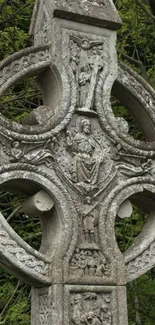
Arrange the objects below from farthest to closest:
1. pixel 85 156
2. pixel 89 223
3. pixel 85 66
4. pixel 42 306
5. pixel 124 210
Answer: pixel 85 66
pixel 124 210
pixel 85 156
pixel 89 223
pixel 42 306

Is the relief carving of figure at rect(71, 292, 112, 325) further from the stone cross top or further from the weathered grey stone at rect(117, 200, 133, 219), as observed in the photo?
the weathered grey stone at rect(117, 200, 133, 219)

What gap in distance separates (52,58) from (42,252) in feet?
5.44

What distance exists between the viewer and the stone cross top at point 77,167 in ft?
14.8

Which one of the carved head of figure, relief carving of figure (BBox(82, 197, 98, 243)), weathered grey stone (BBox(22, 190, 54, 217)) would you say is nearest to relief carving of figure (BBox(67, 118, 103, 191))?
the carved head of figure

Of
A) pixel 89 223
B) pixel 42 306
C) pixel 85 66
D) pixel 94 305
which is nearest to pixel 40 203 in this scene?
pixel 89 223

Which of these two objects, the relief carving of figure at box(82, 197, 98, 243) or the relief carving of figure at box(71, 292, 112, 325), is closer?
the relief carving of figure at box(71, 292, 112, 325)

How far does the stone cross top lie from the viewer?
14.8 feet

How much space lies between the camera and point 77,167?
4863mm

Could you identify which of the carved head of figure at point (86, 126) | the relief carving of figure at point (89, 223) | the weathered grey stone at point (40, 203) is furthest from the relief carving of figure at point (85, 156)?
the weathered grey stone at point (40, 203)

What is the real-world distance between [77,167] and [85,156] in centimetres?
14

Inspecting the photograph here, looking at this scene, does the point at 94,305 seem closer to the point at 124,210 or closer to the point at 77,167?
the point at 124,210

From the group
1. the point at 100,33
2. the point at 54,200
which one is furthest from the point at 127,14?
the point at 54,200

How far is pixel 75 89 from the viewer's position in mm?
5078

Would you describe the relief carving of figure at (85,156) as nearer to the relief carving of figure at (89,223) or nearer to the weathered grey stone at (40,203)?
the relief carving of figure at (89,223)
